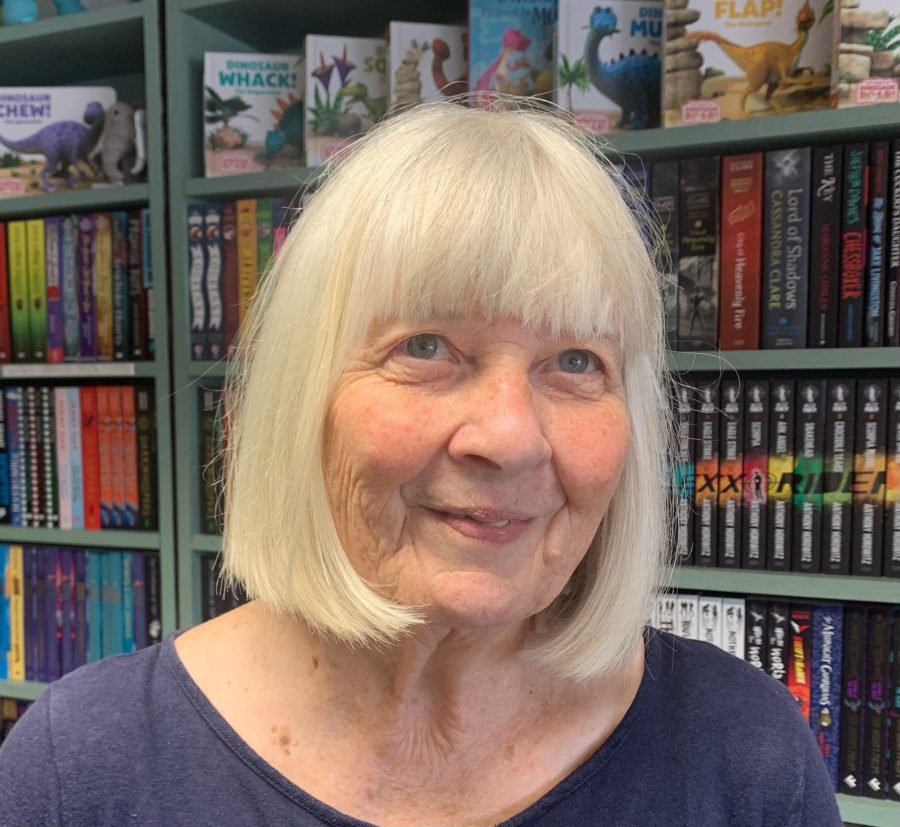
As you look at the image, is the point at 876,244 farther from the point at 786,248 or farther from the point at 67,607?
the point at 67,607

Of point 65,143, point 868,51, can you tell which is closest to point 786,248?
point 868,51

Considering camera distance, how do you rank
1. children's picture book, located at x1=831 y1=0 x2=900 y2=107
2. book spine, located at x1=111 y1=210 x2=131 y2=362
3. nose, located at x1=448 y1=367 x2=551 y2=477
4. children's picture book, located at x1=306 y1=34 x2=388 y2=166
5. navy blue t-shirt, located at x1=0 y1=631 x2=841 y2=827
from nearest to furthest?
nose, located at x1=448 y1=367 x2=551 y2=477
navy blue t-shirt, located at x1=0 y1=631 x2=841 y2=827
children's picture book, located at x1=831 y1=0 x2=900 y2=107
children's picture book, located at x1=306 y1=34 x2=388 y2=166
book spine, located at x1=111 y1=210 x2=131 y2=362

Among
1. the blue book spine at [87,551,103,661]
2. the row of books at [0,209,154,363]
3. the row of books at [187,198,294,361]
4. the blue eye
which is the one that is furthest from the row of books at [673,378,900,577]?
the blue book spine at [87,551,103,661]

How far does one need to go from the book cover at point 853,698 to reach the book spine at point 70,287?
5.30ft

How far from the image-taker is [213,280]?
56.7 inches

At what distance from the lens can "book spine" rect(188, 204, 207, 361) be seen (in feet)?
4.73

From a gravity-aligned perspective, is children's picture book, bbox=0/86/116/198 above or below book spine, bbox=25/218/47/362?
above

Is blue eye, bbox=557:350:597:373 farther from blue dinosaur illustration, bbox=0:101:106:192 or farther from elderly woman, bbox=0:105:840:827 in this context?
blue dinosaur illustration, bbox=0:101:106:192

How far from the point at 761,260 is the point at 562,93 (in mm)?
457

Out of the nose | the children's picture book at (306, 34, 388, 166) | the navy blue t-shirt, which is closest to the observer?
the nose

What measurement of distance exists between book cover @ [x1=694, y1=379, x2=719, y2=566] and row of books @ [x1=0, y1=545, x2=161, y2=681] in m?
1.12

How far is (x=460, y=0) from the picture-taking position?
4.81 ft

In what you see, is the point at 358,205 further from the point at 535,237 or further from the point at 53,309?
the point at 53,309

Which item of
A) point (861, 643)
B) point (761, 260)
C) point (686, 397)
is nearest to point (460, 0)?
point (761, 260)
